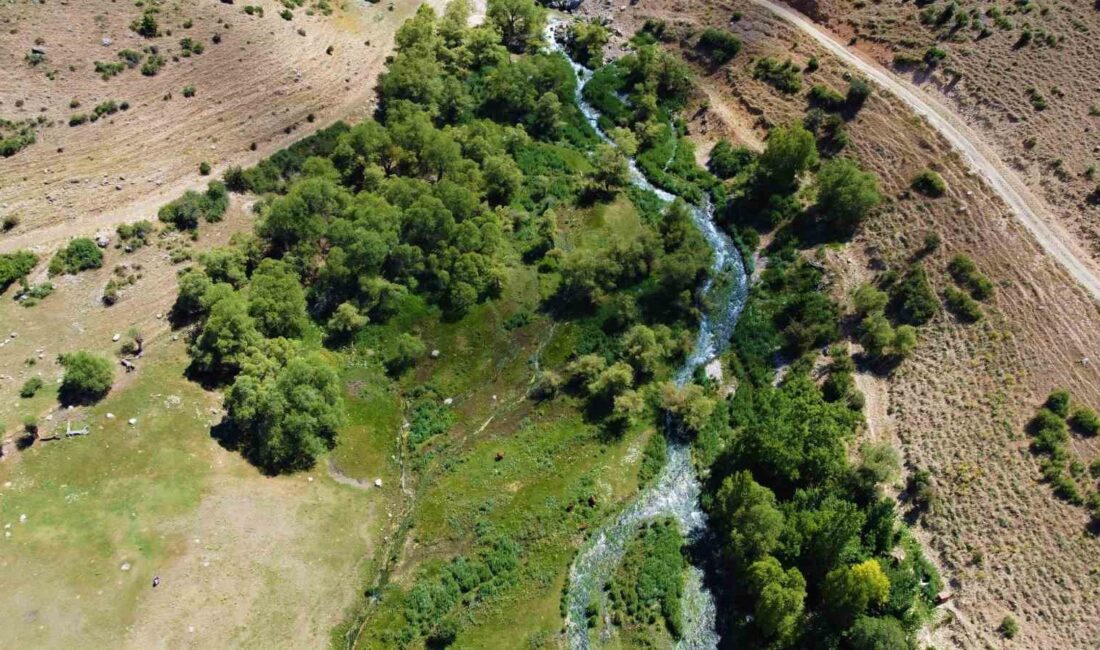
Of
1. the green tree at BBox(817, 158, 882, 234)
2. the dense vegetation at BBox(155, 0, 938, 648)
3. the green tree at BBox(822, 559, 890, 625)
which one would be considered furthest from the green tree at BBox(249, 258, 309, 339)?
the green tree at BBox(817, 158, 882, 234)

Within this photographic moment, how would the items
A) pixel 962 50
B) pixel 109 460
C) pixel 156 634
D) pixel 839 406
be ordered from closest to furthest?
pixel 156 634 → pixel 109 460 → pixel 839 406 → pixel 962 50

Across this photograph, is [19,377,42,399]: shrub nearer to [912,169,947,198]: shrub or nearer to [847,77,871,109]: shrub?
[912,169,947,198]: shrub

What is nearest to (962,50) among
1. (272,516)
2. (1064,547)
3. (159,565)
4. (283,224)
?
(1064,547)

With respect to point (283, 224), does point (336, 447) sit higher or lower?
lower

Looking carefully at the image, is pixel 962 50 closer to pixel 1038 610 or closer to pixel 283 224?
pixel 1038 610

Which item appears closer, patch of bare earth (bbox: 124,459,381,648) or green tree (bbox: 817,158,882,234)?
patch of bare earth (bbox: 124,459,381,648)

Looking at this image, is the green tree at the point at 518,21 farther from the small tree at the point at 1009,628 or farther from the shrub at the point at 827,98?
the small tree at the point at 1009,628
